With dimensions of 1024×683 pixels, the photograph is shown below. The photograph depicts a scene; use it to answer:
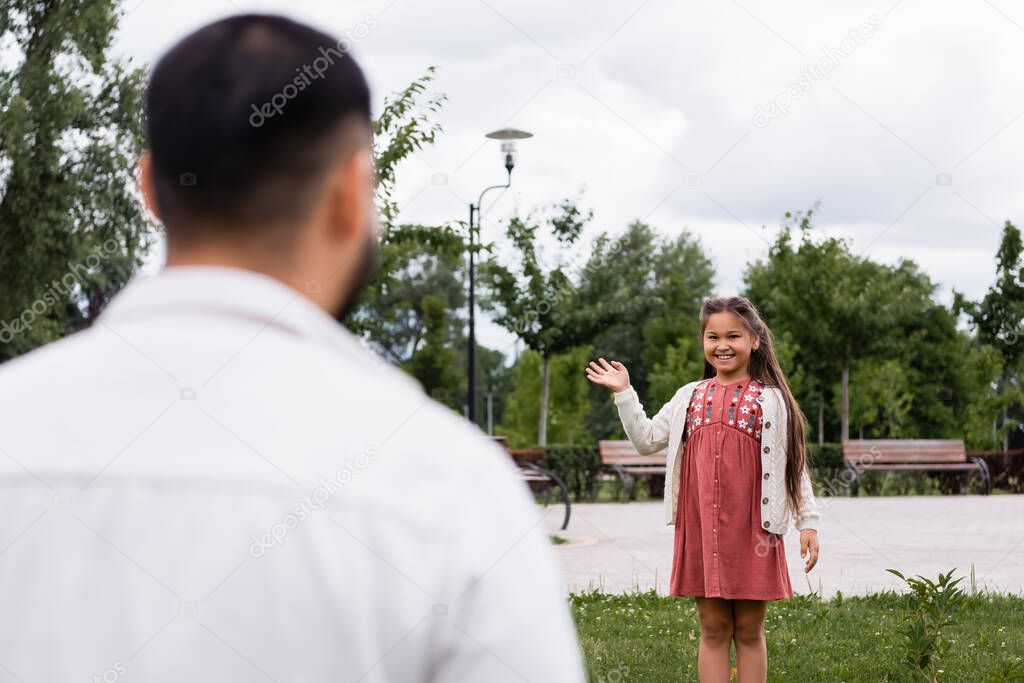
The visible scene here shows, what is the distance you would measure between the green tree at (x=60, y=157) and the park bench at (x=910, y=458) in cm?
1293

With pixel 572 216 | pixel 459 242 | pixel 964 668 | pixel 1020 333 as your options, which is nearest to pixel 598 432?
pixel 1020 333

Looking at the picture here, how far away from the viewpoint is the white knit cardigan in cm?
441

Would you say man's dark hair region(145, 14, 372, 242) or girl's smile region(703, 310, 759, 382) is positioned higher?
girl's smile region(703, 310, 759, 382)

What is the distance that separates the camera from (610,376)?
4492 millimetres

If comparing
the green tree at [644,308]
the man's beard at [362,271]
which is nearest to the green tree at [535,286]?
the green tree at [644,308]

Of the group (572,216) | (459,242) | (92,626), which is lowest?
(92,626)

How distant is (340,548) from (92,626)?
204 mm

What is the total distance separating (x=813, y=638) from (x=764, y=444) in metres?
2.29

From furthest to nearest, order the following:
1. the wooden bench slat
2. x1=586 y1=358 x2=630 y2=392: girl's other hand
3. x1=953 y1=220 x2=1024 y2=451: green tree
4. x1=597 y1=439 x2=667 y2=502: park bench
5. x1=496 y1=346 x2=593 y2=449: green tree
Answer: x1=496 y1=346 x2=593 y2=449: green tree
x1=953 y1=220 x2=1024 y2=451: green tree
the wooden bench slat
x1=597 y1=439 x2=667 y2=502: park bench
x1=586 y1=358 x2=630 y2=392: girl's other hand

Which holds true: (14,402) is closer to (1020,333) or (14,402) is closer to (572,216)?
(572,216)

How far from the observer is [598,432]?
49.9m

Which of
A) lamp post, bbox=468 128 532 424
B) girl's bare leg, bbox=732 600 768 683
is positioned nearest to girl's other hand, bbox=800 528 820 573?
girl's bare leg, bbox=732 600 768 683

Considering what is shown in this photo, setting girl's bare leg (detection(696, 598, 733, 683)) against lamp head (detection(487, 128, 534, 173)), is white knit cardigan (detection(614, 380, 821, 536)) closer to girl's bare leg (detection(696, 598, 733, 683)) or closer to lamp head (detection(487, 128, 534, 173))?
girl's bare leg (detection(696, 598, 733, 683))

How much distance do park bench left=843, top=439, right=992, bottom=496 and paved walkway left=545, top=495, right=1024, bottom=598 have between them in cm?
186
